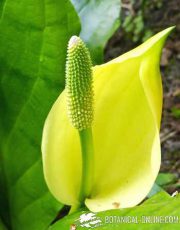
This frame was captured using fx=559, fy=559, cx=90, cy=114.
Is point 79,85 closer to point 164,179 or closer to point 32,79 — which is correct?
point 32,79

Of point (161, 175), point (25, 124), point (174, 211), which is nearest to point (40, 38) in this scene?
point (25, 124)

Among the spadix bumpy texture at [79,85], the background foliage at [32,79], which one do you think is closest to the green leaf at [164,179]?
the background foliage at [32,79]

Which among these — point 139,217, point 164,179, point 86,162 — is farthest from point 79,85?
point 164,179

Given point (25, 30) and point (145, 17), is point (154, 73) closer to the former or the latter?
point (25, 30)

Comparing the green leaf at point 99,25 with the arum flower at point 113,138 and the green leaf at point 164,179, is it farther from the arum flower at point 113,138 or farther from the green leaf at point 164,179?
the green leaf at point 164,179

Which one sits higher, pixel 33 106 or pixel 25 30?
pixel 25 30

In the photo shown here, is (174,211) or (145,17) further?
(145,17)

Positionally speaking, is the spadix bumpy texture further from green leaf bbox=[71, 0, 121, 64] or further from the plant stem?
green leaf bbox=[71, 0, 121, 64]
